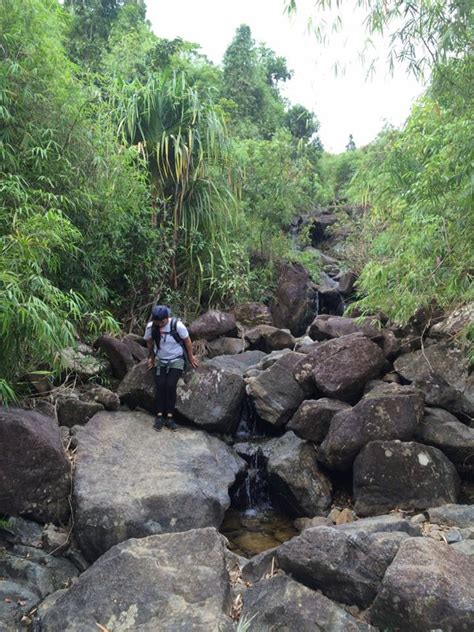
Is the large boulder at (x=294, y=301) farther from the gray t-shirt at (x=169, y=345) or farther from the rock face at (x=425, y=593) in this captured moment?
the rock face at (x=425, y=593)

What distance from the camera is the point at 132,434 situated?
5.41 meters

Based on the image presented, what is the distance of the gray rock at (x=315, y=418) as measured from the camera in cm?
573

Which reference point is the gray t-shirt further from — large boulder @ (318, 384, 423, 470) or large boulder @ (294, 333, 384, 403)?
large boulder @ (318, 384, 423, 470)

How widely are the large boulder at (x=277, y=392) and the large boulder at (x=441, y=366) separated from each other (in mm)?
1251

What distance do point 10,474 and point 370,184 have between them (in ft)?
17.4

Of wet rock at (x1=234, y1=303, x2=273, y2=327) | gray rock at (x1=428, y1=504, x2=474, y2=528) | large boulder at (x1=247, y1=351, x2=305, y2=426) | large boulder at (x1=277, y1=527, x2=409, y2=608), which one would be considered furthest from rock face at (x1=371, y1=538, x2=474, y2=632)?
wet rock at (x1=234, y1=303, x2=273, y2=327)

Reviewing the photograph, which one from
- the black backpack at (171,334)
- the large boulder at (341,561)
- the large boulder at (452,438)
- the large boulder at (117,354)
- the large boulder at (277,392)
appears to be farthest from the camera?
the large boulder at (117,354)

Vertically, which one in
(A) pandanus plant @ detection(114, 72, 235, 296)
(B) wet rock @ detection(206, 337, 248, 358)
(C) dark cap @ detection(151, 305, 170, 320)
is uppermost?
(A) pandanus plant @ detection(114, 72, 235, 296)

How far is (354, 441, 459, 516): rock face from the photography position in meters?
4.91

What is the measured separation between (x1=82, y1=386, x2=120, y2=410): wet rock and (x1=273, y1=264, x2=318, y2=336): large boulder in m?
5.19

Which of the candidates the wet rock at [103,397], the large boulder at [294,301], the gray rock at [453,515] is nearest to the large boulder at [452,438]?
the gray rock at [453,515]

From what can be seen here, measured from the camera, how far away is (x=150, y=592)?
3.09 metres

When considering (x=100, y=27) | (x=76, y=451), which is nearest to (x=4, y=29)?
(x=76, y=451)

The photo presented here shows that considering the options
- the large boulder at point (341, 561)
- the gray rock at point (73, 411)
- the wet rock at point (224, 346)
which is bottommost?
the large boulder at point (341, 561)
